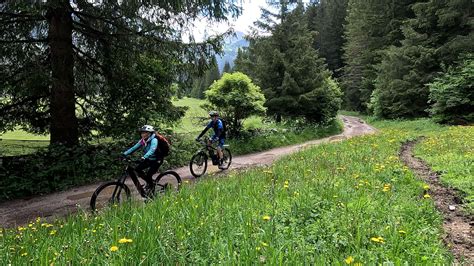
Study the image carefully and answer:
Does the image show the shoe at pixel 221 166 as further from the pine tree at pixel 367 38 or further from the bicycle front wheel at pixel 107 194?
the pine tree at pixel 367 38

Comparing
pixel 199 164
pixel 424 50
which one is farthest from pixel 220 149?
pixel 424 50

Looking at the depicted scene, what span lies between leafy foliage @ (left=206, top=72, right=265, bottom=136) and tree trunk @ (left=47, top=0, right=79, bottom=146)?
24.6ft

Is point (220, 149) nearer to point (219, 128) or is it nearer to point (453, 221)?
point (219, 128)

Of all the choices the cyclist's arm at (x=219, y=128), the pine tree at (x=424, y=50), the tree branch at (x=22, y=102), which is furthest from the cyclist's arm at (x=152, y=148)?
the pine tree at (x=424, y=50)

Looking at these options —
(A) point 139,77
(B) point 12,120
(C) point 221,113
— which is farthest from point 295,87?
(B) point 12,120

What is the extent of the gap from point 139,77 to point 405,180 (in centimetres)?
928

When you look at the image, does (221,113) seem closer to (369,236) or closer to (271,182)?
(271,182)

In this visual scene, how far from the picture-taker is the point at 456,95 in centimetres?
2578

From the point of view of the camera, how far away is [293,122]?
2761 centimetres

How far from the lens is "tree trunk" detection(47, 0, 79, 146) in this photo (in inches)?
465

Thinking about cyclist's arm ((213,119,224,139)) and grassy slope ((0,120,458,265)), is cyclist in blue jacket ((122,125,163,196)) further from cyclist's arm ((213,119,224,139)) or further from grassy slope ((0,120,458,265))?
cyclist's arm ((213,119,224,139))

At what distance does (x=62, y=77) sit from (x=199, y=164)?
5.35 metres

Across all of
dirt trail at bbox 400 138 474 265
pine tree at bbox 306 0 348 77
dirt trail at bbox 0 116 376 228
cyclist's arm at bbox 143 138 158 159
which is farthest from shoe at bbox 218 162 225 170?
pine tree at bbox 306 0 348 77

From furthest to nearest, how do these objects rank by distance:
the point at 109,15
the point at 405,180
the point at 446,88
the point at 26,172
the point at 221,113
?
the point at 446,88 < the point at 221,113 < the point at 109,15 < the point at 26,172 < the point at 405,180
